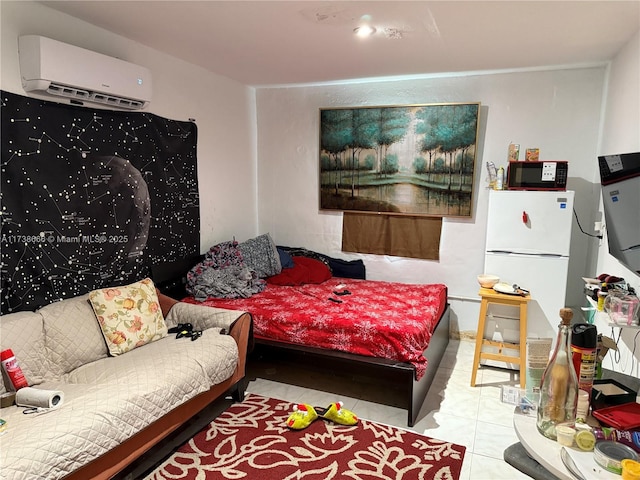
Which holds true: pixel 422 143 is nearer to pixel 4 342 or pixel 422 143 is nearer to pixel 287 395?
pixel 287 395

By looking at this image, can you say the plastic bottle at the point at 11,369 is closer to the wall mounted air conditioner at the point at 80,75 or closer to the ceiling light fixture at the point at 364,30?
the wall mounted air conditioner at the point at 80,75

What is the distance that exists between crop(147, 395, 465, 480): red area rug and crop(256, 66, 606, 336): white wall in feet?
5.91

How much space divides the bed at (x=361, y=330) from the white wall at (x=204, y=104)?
111cm

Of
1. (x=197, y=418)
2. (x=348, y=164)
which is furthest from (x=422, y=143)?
(x=197, y=418)

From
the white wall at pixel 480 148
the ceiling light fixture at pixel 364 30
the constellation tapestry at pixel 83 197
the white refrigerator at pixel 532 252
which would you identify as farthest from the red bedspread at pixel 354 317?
the ceiling light fixture at pixel 364 30

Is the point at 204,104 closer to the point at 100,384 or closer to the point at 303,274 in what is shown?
the point at 303,274

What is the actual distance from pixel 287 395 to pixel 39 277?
1.87 meters

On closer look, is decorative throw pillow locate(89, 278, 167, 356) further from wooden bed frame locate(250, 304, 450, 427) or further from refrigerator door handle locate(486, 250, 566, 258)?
refrigerator door handle locate(486, 250, 566, 258)

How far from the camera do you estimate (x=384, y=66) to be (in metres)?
3.81

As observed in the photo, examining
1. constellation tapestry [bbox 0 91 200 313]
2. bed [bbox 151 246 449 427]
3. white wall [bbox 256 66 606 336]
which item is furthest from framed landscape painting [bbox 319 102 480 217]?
constellation tapestry [bbox 0 91 200 313]

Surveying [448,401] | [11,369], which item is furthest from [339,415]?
[11,369]

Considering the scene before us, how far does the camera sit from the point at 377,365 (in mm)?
2877

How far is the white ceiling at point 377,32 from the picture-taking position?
2469 mm

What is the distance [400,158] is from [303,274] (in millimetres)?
1565
